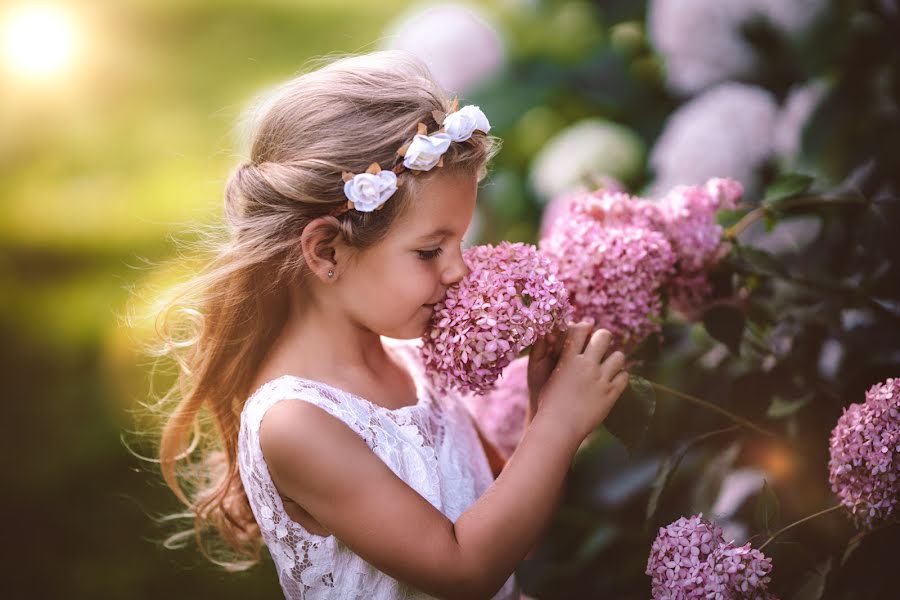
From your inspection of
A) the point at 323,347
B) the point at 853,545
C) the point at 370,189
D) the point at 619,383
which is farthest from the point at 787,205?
the point at 323,347

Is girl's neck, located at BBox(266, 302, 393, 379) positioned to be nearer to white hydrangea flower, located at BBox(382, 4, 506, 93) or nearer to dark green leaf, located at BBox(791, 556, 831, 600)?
dark green leaf, located at BBox(791, 556, 831, 600)

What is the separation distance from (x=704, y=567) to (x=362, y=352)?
2.07 ft

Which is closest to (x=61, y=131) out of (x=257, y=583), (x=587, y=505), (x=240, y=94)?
(x=240, y=94)

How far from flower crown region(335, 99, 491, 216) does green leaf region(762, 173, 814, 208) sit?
480 millimetres

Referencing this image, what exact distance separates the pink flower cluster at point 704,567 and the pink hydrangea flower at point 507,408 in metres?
0.49

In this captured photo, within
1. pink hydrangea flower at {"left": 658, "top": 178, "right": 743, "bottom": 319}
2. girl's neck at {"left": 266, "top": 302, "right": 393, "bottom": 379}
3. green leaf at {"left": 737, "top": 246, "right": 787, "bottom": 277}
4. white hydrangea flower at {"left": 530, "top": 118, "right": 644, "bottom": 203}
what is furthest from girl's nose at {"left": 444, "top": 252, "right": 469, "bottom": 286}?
white hydrangea flower at {"left": 530, "top": 118, "right": 644, "bottom": 203}

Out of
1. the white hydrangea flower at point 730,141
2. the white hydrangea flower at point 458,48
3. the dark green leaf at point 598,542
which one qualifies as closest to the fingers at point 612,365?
the white hydrangea flower at point 730,141

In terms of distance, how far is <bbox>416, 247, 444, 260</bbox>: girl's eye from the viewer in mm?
1262

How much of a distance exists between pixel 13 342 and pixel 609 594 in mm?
2523

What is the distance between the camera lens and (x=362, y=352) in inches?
55.2

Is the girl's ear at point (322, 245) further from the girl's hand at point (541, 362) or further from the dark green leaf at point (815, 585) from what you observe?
the dark green leaf at point (815, 585)

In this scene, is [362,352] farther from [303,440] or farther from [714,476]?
[714,476]

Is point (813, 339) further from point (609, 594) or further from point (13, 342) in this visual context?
point (13, 342)

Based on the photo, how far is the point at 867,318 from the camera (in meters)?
1.52
